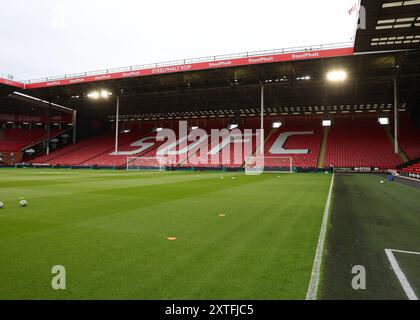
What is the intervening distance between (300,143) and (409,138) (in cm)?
1375

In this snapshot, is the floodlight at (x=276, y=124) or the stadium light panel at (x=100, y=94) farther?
the floodlight at (x=276, y=124)

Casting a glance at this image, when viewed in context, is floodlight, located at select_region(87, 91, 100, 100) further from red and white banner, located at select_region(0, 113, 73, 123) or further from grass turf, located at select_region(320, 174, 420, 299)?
grass turf, located at select_region(320, 174, 420, 299)

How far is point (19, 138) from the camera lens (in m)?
54.0

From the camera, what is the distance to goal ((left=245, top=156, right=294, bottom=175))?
35.0 meters

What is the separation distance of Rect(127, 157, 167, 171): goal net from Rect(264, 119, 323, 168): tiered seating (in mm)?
14866

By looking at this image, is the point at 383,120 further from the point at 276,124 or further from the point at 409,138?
the point at 276,124

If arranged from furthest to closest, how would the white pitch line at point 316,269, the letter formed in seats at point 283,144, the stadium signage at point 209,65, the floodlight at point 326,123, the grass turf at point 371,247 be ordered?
the floodlight at point 326,123 → the letter formed in seats at point 283,144 → the stadium signage at point 209,65 → the grass turf at point 371,247 → the white pitch line at point 316,269

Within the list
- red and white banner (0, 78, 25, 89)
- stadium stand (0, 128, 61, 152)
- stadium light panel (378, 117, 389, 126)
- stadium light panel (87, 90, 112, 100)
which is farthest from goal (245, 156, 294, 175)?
stadium stand (0, 128, 61, 152)

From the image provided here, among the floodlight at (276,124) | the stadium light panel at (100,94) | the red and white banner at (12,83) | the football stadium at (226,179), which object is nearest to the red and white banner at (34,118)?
the football stadium at (226,179)

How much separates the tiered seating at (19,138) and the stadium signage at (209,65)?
51.8 feet

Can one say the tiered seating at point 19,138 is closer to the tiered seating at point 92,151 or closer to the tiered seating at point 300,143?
the tiered seating at point 92,151

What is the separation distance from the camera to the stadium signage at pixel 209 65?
27562 millimetres

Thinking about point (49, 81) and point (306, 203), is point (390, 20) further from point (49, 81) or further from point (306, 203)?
point (49, 81)
